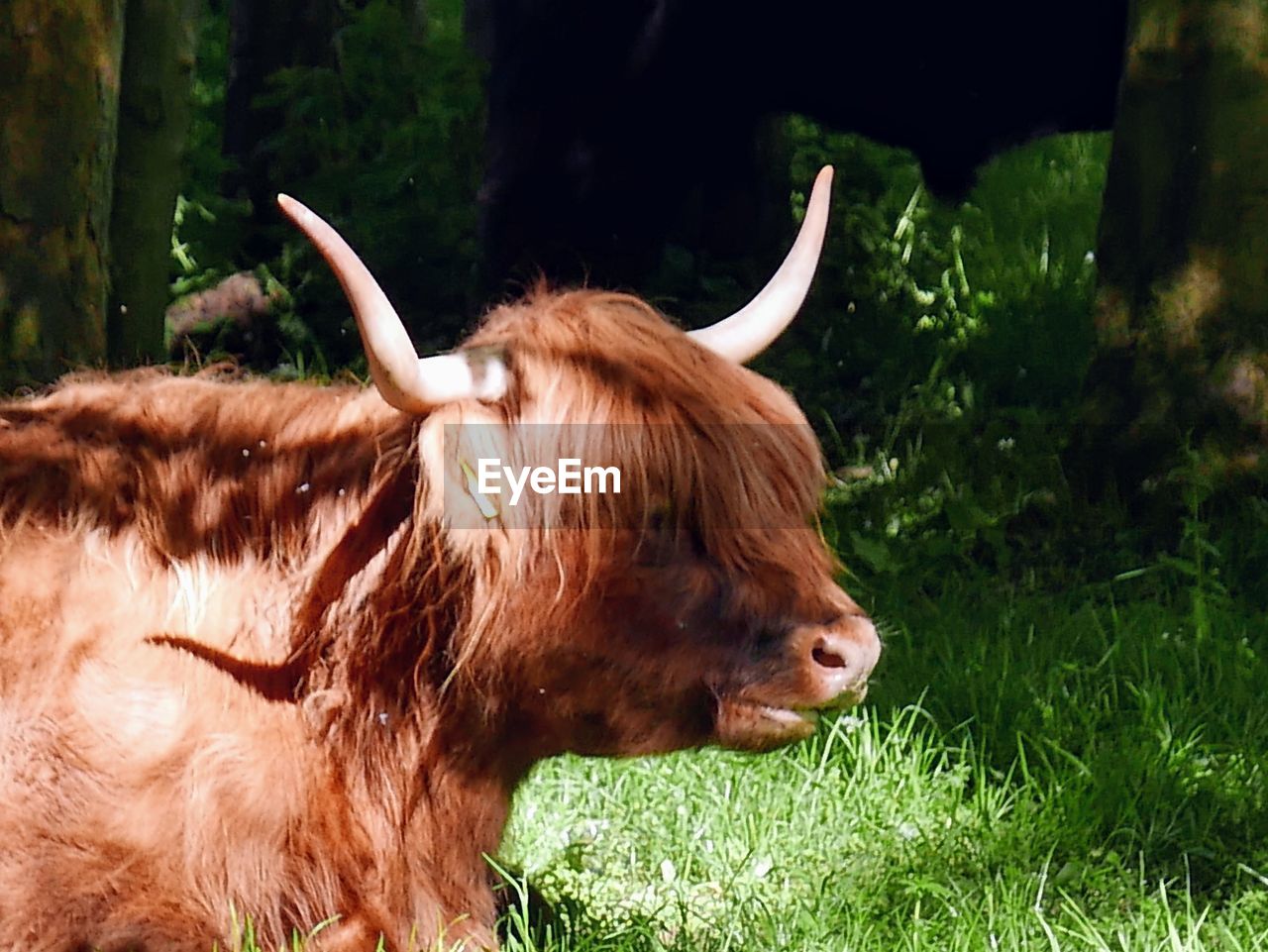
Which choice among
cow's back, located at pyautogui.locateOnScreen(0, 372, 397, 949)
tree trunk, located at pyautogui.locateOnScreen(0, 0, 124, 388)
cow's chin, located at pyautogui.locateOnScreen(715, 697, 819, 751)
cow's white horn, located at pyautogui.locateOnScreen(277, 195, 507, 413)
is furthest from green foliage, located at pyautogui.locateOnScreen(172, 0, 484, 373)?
cow's chin, located at pyautogui.locateOnScreen(715, 697, 819, 751)

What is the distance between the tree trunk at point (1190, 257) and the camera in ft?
15.5

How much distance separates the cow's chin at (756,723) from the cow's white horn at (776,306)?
0.63 meters

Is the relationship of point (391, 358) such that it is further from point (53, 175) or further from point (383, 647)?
point (53, 175)

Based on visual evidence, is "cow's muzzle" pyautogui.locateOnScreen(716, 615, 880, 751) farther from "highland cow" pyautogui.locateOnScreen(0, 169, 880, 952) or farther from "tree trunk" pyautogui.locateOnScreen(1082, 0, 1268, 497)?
"tree trunk" pyautogui.locateOnScreen(1082, 0, 1268, 497)

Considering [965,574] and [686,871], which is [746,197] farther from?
[686,871]

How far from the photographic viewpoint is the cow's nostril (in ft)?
9.01

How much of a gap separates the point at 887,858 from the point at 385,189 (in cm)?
439

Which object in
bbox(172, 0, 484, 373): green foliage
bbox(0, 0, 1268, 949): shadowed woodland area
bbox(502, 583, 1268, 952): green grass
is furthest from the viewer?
bbox(172, 0, 484, 373): green foliage

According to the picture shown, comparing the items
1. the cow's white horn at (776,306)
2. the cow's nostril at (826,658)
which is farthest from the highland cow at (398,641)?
the cow's white horn at (776,306)

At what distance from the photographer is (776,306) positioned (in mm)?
3162

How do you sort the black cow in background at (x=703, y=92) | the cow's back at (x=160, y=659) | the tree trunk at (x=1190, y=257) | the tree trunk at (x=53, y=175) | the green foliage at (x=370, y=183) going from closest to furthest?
the cow's back at (x=160, y=659)
the tree trunk at (x=53, y=175)
the tree trunk at (x=1190, y=257)
the black cow in background at (x=703, y=92)
the green foliage at (x=370, y=183)

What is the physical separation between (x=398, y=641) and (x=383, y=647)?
0.09ft

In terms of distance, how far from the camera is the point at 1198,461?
4.75m

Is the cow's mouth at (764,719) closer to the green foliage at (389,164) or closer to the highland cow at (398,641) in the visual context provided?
the highland cow at (398,641)
